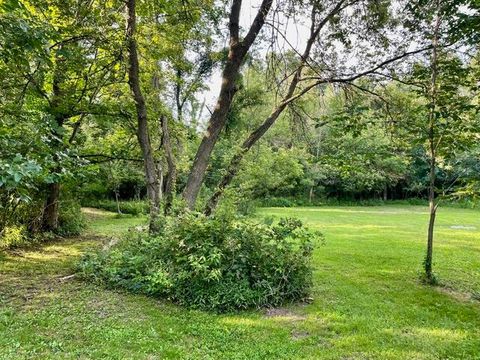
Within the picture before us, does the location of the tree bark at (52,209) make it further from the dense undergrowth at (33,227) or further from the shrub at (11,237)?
the shrub at (11,237)

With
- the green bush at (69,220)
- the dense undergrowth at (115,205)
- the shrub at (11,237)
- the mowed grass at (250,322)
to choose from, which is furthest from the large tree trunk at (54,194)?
the dense undergrowth at (115,205)

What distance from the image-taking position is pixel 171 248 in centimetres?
458

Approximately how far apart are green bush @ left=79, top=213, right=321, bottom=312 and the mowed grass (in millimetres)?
192

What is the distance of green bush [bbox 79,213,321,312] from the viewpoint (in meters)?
4.19

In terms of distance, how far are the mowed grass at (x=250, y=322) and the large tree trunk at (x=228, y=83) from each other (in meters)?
2.00

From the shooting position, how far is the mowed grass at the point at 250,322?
3.06 metres

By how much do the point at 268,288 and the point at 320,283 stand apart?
1.43 m

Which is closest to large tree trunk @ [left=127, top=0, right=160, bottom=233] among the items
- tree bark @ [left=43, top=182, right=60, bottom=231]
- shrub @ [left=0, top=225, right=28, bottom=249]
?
shrub @ [left=0, top=225, right=28, bottom=249]

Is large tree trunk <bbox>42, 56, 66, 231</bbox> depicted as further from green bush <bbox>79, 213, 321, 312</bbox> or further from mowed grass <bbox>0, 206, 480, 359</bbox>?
green bush <bbox>79, 213, 321, 312</bbox>

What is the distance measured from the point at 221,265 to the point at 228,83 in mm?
2854

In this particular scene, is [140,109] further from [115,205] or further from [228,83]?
[115,205]

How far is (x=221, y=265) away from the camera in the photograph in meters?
4.32

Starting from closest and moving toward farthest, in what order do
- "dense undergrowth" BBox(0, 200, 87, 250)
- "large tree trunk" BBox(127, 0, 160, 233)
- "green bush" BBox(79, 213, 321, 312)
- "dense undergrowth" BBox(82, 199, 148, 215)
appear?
"green bush" BBox(79, 213, 321, 312) < "large tree trunk" BBox(127, 0, 160, 233) < "dense undergrowth" BBox(0, 200, 87, 250) < "dense undergrowth" BBox(82, 199, 148, 215)

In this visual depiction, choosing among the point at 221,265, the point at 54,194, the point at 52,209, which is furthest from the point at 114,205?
the point at 221,265
